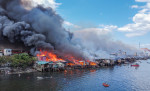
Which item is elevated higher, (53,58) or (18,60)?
(53,58)

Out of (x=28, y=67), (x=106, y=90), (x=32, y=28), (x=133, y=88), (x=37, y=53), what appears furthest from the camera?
(x=32, y=28)

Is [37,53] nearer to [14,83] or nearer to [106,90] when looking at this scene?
[14,83]

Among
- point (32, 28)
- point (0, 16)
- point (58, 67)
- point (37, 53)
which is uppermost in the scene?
point (0, 16)

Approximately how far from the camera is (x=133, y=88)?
41406mm

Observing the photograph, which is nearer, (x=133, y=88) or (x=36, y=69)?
(x=133, y=88)

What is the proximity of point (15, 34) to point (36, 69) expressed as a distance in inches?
955

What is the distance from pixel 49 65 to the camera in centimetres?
6506

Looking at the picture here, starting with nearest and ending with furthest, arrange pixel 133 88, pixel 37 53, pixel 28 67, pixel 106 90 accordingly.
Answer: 1. pixel 106 90
2. pixel 133 88
3. pixel 28 67
4. pixel 37 53

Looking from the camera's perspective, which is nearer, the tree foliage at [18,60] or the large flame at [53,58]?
the tree foliage at [18,60]

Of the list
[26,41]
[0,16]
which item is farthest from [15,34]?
[0,16]

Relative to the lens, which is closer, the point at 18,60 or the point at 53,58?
the point at 18,60

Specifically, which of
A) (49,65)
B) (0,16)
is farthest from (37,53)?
(0,16)

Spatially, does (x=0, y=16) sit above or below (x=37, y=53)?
above

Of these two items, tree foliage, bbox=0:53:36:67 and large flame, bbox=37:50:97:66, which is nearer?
tree foliage, bbox=0:53:36:67
